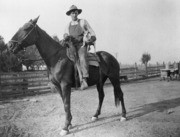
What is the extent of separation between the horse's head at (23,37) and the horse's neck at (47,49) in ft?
0.59

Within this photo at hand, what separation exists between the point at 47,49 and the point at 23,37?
2.07 ft

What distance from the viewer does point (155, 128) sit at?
174 inches

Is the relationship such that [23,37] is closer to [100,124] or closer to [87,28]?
[87,28]

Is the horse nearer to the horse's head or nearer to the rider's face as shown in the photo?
the horse's head

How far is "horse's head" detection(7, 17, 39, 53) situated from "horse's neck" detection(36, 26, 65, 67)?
0.59ft

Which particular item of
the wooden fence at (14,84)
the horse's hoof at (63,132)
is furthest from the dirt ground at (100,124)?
the wooden fence at (14,84)

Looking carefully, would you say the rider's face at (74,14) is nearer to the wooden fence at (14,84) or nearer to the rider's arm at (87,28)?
the rider's arm at (87,28)

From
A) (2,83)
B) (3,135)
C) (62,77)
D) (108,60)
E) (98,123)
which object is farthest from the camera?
(2,83)

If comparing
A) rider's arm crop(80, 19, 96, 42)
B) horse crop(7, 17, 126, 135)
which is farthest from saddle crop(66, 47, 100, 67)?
rider's arm crop(80, 19, 96, 42)

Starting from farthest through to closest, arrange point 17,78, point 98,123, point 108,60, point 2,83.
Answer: point 17,78 < point 2,83 < point 108,60 < point 98,123

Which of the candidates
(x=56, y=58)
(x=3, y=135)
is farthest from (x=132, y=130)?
(x=3, y=135)

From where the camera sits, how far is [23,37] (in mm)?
4309

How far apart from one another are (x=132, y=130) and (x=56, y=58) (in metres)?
2.43

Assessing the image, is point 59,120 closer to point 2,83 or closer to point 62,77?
point 62,77
